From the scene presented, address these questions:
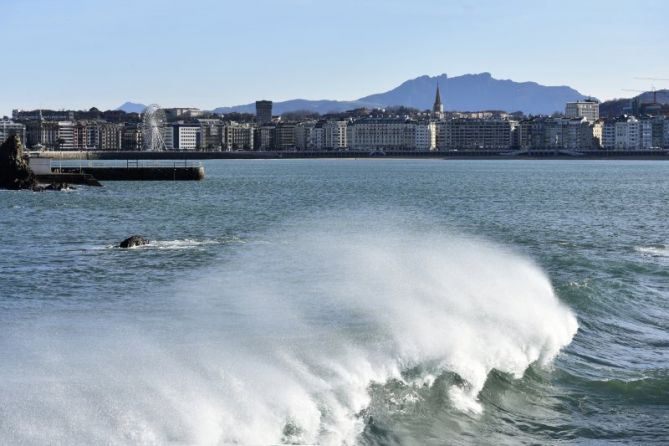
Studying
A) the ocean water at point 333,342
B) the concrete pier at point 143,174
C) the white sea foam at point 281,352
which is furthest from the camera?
the concrete pier at point 143,174

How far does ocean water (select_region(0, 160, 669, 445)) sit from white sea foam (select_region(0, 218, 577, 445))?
0.03 metres

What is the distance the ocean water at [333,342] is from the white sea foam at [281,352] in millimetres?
33

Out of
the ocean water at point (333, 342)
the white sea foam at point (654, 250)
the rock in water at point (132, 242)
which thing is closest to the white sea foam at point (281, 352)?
the ocean water at point (333, 342)

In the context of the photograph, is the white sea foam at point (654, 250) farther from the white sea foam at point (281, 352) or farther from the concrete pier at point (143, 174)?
the concrete pier at point (143, 174)

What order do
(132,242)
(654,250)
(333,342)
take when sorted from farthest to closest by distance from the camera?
(654,250)
(132,242)
(333,342)

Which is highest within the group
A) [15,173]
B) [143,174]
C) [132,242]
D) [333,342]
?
[15,173]

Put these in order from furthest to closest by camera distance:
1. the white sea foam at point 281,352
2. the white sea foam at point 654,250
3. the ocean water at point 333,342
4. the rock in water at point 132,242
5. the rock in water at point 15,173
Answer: the rock in water at point 15,173 → the white sea foam at point 654,250 → the rock in water at point 132,242 → the ocean water at point 333,342 → the white sea foam at point 281,352

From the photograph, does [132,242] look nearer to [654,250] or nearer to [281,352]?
[654,250]

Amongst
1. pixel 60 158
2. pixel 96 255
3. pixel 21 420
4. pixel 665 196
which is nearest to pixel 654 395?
pixel 21 420

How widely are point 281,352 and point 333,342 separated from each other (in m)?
1.12

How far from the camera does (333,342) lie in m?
13.5

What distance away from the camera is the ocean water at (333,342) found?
994cm

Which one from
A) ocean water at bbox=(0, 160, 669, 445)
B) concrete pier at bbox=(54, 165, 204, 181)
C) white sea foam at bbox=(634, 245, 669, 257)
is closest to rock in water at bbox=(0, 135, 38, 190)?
concrete pier at bbox=(54, 165, 204, 181)

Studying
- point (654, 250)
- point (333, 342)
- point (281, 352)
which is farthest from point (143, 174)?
point (281, 352)
